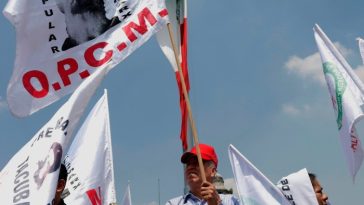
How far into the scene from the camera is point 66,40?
17.4 ft

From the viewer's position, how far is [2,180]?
4.45 meters

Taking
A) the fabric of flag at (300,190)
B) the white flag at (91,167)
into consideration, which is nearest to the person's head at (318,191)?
the fabric of flag at (300,190)

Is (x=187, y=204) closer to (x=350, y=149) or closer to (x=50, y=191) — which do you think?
(x=50, y=191)

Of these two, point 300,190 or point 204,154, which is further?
point 300,190

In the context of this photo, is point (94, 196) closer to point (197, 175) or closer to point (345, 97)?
point (197, 175)

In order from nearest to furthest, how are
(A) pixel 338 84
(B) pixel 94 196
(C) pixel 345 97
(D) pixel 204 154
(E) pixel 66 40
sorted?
(D) pixel 204 154, (E) pixel 66 40, (B) pixel 94 196, (C) pixel 345 97, (A) pixel 338 84

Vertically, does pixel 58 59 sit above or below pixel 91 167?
above

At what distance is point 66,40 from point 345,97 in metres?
4.43

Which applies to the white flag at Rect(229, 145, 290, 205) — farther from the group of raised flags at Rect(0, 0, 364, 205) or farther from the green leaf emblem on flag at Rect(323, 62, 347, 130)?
the green leaf emblem on flag at Rect(323, 62, 347, 130)

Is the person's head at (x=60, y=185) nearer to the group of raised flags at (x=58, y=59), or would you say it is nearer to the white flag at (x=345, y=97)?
the group of raised flags at (x=58, y=59)

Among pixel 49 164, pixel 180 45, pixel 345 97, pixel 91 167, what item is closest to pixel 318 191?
pixel 345 97

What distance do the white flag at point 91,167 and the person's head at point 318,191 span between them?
253 cm

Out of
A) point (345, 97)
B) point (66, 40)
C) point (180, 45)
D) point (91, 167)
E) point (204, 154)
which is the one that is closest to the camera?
point (204, 154)

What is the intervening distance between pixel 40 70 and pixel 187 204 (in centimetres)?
179
